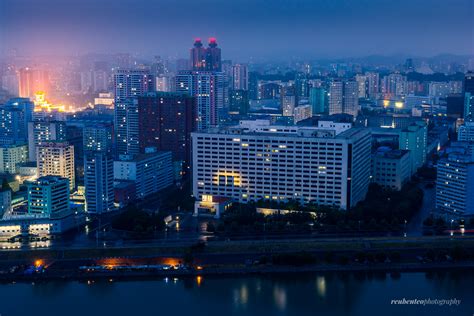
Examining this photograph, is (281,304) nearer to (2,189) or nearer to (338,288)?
(338,288)

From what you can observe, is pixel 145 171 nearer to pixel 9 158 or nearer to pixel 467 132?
pixel 9 158

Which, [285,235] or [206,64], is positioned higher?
[206,64]

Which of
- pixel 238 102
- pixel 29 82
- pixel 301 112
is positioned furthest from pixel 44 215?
pixel 29 82

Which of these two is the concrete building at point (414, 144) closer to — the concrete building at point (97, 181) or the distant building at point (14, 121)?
the concrete building at point (97, 181)

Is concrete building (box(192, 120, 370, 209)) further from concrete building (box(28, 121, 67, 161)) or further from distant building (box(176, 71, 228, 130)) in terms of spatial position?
distant building (box(176, 71, 228, 130))

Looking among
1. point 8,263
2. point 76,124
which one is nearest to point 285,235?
point 8,263

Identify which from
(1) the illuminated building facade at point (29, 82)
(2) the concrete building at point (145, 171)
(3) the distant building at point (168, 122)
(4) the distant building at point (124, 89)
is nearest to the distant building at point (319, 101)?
(4) the distant building at point (124, 89)
